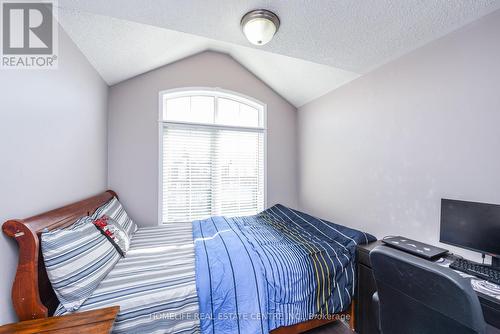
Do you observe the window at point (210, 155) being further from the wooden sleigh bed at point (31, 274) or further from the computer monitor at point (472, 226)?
the computer monitor at point (472, 226)

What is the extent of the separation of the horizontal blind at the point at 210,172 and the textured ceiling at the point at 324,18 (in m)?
1.58

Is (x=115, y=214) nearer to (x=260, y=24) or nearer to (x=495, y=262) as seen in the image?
(x=260, y=24)

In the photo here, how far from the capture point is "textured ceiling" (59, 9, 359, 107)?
1.73m

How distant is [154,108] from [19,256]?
215 centimetres

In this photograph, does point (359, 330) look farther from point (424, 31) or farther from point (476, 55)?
point (424, 31)

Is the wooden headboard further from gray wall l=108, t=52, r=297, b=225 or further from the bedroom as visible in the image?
Answer: gray wall l=108, t=52, r=297, b=225

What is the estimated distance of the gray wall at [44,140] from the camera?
1.08 metres

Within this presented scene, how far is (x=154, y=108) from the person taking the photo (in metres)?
2.79

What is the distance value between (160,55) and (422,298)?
3.13 meters

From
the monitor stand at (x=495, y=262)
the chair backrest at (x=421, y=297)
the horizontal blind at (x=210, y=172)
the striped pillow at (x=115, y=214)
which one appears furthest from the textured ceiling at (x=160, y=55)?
the chair backrest at (x=421, y=297)

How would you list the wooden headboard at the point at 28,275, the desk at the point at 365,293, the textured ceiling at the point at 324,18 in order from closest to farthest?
the wooden headboard at the point at 28,275, the textured ceiling at the point at 324,18, the desk at the point at 365,293

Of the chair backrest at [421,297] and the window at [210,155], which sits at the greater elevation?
the window at [210,155]

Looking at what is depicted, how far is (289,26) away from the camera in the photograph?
1.49 metres

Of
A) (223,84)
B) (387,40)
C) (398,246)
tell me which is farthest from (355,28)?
(223,84)
